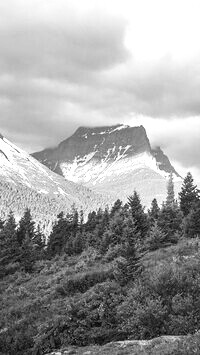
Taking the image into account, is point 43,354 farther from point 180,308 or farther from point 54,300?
point 54,300

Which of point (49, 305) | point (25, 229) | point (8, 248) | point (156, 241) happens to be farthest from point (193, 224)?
point (25, 229)

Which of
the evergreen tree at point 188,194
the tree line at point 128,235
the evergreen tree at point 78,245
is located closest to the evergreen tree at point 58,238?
the tree line at point 128,235

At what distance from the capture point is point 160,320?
1616 cm

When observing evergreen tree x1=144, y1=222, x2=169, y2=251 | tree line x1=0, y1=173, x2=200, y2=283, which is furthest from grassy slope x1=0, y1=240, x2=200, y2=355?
evergreen tree x1=144, y1=222, x2=169, y2=251

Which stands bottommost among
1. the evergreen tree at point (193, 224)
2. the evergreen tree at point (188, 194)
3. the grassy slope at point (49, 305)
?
the grassy slope at point (49, 305)

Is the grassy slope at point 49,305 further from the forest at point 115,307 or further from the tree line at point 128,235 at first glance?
the tree line at point 128,235

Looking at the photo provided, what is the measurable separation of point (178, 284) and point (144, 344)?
5241mm

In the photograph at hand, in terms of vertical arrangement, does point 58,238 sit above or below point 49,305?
above

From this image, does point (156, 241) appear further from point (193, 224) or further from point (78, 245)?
point (78, 245)

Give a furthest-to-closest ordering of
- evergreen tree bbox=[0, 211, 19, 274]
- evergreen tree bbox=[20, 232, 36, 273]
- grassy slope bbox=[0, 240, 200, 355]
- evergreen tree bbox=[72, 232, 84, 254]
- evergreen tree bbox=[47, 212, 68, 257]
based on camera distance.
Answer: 1. evergreen tree bbox=[47, 212, 68, 257]
2. evergreen tree bbox=[72, 232, 84, 254]
3. evergreen tree bbox=[0, 211, 19, 274]
4. evergreen tree bbox=[20, 232, 36, 273]
5. grassy slope bbox=[0, 240, 200, 355]

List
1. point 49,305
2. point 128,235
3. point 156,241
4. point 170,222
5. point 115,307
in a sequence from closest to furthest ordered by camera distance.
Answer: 1. point 115,307
2. point 49,305
3. point 128,235
4. point 156,241
5. point 170,222

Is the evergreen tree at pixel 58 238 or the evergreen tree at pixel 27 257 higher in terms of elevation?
the evergreen tree at pixel 58 238

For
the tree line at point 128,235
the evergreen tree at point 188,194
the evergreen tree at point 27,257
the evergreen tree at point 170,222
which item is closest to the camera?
the tree line at point 128,235

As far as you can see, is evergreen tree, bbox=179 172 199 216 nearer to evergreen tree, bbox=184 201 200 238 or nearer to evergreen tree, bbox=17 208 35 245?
evergreen tree, bbox=184 201 200 238
